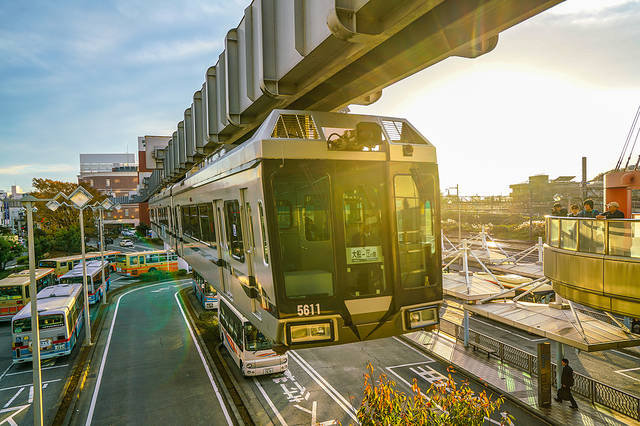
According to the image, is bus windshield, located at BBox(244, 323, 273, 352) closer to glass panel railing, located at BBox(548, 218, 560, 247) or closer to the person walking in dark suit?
the person walking in dark suit

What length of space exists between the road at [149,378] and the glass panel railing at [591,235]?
13623mm

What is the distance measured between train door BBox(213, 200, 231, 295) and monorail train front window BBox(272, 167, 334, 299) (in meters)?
3.45

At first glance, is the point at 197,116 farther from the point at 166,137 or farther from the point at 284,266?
the point at 166,137

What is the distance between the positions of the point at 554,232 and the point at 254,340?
12463 mm

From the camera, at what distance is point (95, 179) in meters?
110

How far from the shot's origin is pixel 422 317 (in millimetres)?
5941

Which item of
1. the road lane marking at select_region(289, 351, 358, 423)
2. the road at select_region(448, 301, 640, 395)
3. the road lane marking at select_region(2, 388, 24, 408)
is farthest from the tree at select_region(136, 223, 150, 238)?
the road at select_region(448, 301, 640, 395)

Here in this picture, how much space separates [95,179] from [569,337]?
12260cm

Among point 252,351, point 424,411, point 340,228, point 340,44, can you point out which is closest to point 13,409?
point 252,351

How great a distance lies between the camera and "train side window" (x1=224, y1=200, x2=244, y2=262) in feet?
23.2

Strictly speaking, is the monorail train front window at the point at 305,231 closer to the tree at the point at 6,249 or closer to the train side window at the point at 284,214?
the train side window at the point at 284,214

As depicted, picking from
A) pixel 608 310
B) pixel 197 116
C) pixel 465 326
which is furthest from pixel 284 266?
pixel 465 326

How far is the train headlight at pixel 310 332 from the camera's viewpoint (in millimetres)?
5277

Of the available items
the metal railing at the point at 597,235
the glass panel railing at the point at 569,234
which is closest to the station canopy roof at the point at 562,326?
the glass panel railing at the point at 569,234
